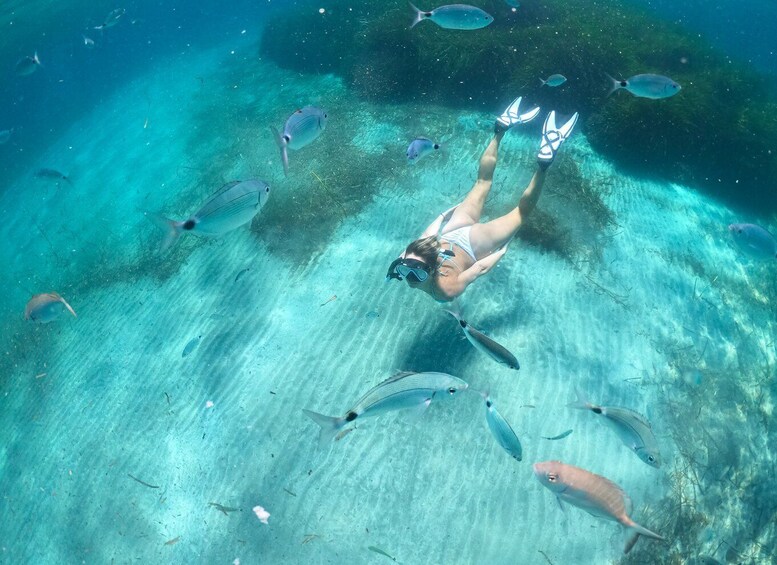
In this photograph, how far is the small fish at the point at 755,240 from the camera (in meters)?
5.54

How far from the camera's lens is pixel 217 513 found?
4.41 meters

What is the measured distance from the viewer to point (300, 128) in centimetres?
466

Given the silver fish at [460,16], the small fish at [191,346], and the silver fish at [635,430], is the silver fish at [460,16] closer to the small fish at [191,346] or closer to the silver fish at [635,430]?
the silver fish at [635,430]

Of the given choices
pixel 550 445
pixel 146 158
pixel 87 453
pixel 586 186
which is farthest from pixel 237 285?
pixel 146 158

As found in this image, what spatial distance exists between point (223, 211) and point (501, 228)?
3.68 meters

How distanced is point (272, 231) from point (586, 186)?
20.8ft

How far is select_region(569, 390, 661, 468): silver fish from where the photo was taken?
3.42 m

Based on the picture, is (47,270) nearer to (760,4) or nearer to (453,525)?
(453,525)

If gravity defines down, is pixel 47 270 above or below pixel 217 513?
below

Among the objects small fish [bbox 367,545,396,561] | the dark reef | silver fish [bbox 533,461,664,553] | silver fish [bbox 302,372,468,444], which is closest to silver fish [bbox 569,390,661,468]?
silver fish [bbox 533,461,664,553]

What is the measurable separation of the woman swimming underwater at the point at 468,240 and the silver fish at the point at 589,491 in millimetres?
2058

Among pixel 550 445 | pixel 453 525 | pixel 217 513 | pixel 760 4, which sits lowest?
pixel 217 513

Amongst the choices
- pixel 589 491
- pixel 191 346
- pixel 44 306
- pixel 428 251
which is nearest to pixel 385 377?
pixel 428 251

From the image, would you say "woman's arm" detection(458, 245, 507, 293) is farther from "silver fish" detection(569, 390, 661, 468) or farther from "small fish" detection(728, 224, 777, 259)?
"small fish" detection(728, 224, 777, 259)
